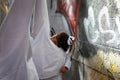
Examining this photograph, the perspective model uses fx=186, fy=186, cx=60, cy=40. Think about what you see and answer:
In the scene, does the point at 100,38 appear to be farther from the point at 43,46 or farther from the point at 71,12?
the point at 71,12

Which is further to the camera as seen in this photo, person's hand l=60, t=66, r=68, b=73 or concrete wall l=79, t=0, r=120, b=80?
person's hand l=60, t=66, r=68, b=73

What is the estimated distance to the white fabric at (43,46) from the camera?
215 cm

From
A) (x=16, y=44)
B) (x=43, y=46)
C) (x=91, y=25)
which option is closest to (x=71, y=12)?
(x=91, y=25)

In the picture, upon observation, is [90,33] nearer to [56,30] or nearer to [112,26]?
[112,26]

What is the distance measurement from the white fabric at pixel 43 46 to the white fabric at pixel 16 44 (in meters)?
0.37

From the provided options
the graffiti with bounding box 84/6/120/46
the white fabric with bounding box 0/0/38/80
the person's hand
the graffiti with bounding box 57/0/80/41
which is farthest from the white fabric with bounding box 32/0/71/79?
the graffiti with bounding box 57/0/80/41

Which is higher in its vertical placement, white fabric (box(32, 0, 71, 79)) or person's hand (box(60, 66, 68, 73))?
white fabric (box(32, 0, 71, 79))

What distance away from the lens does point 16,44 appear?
174 centimetres

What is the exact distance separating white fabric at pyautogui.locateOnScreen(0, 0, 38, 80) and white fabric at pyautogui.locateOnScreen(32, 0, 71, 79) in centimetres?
37

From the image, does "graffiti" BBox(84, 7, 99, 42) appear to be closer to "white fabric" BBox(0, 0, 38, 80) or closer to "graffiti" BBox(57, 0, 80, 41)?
"graffiti" BBox(57, 0, 80, 41)

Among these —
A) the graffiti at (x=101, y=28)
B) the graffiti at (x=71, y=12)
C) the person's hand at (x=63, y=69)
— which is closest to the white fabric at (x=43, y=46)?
the person's hand at (x=63, y=69)

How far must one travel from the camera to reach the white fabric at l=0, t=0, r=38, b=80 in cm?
165

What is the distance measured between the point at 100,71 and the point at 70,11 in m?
1.23

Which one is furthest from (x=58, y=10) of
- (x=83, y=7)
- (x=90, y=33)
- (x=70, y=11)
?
(x=90, y=33)
